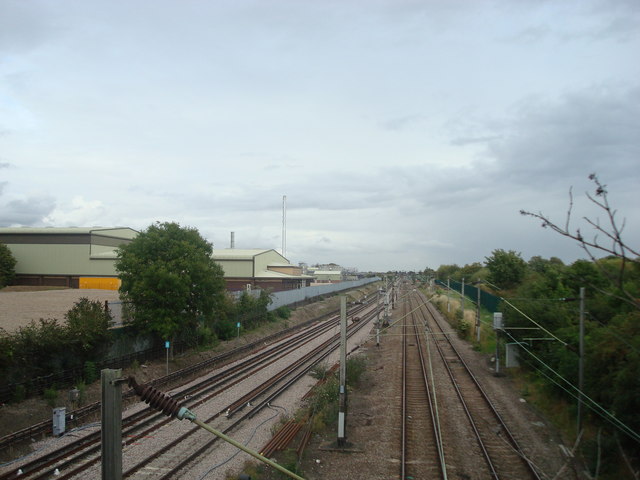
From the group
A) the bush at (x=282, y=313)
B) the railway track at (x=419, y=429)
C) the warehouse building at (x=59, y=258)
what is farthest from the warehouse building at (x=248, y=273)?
the railway track at (x=419, y=429)

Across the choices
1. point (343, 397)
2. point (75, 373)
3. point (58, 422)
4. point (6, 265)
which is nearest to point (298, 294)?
point (6, 265)

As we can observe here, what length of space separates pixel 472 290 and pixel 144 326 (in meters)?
47.2

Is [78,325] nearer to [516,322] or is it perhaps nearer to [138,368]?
[138,368]

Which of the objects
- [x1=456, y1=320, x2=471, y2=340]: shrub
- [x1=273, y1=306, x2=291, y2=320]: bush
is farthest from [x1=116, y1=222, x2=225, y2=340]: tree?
[x1=456, y1=320, x2=471, y2=340]: shrub

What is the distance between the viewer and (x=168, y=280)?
25.1 metres

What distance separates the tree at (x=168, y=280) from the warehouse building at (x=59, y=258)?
96.0ft

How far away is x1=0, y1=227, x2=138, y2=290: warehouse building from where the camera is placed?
53.3 meters

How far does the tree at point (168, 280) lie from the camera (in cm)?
2520

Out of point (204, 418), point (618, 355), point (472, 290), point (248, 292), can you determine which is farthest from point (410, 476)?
point (472, 290)

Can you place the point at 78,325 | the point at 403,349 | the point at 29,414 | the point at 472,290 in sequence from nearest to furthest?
the point at 29,414 → the point at 78,325 → the point at 403,349 → the point at 472,290

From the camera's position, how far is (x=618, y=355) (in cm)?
1262

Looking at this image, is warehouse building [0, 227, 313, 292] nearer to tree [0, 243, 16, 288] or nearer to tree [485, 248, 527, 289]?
tree [0, 243, 16, 288]

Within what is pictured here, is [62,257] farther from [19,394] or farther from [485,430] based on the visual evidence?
[485,430]

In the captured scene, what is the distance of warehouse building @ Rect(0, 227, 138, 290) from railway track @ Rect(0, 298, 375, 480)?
106ft
